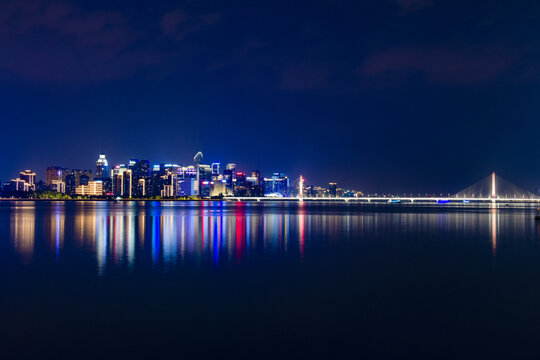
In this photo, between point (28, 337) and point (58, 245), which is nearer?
point (28, 337)

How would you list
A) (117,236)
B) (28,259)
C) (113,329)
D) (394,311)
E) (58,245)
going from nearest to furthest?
(113,329)
(394,311)
(28,259)
(58,245)
(117,236)

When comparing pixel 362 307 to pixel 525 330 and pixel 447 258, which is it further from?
pixel 447 258

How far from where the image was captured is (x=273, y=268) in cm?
1883

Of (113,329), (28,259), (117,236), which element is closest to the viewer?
(113,329)

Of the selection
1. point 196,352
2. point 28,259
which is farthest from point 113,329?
point 28,259

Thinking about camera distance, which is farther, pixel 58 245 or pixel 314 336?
pixel 58 245

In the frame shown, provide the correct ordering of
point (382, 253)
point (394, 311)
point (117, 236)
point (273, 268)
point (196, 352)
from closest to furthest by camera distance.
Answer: point (196, 352) < point (394, 311) < point (273, 268) < point (382, 253) < point (117, 236)

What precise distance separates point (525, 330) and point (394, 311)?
3.05 metres

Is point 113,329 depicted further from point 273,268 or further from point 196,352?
point 273,268

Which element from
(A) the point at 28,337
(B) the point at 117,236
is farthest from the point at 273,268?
(B) the point at 117,236

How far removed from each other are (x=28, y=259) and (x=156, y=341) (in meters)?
15.5

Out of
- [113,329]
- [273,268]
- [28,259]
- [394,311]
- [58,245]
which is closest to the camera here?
[113,329]

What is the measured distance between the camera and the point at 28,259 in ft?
70.1

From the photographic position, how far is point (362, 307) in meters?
12.1
